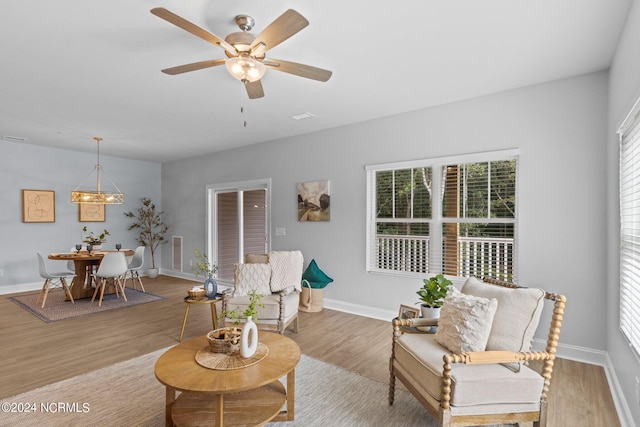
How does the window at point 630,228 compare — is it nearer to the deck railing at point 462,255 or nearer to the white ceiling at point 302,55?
the white ceiling at point 302,55

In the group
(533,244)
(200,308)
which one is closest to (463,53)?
(533,244)

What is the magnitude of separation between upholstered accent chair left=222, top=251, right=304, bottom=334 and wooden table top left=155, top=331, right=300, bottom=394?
119cm

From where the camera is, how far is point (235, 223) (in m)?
6.37

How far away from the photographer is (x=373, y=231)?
14.7 feet

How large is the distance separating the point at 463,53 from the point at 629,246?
1879 mm

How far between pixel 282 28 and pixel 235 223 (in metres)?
4.90

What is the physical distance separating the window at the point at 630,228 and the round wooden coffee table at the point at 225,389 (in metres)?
2.13

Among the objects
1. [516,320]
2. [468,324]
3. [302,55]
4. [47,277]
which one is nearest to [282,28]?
[302,55]

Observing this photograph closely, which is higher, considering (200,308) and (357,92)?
(357,92)

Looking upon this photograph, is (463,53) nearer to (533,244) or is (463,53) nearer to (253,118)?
(533,244)

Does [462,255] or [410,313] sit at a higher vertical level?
[462,255]

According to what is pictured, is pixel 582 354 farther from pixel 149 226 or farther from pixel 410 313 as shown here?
pixel 149 226

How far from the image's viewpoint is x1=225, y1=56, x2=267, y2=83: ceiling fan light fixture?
216 centimetres

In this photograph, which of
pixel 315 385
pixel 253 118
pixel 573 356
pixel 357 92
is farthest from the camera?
pixel 253 118
